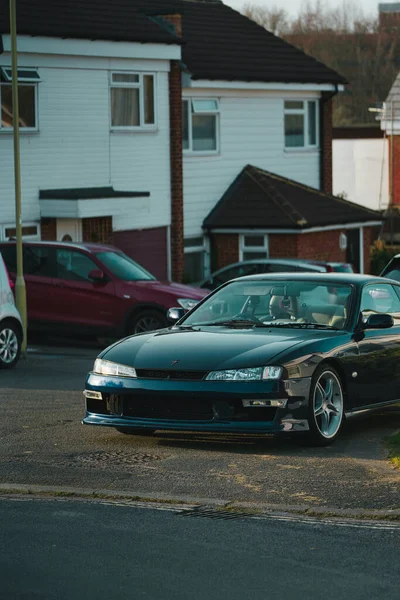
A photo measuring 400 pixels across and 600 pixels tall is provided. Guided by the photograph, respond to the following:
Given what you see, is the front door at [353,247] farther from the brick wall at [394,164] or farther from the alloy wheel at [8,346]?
the alloy wheel at [8,346]

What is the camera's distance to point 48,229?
2747cm

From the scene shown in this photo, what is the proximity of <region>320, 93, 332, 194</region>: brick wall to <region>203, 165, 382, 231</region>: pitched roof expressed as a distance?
2237mm

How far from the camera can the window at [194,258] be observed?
32825 mm

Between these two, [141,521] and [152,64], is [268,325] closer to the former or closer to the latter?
[141,521]

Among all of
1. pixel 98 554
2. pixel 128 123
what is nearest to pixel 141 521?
pixel 98 554

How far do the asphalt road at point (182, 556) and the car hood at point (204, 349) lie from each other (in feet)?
7.18

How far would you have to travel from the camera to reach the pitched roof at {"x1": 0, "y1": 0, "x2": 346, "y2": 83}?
27984 millimetres

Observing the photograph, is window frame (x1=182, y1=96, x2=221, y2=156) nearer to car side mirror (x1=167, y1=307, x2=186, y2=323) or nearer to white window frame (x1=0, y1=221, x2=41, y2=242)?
white window frame (x1=0, y1=221, x2=41, y2=242)

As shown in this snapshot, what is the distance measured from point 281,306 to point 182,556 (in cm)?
482

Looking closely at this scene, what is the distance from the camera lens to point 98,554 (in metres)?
7.07

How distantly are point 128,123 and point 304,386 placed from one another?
66.5 feet

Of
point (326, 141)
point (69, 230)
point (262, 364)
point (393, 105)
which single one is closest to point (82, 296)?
point (69, 230)

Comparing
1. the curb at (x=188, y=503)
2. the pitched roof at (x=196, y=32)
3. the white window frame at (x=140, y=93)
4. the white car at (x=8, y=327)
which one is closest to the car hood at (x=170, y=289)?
the white car at (x=8, y=327)

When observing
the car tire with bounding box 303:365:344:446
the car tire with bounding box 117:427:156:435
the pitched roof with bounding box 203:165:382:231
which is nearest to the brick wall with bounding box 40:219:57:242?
the pitched roof with bounding box 203:165:382:231
